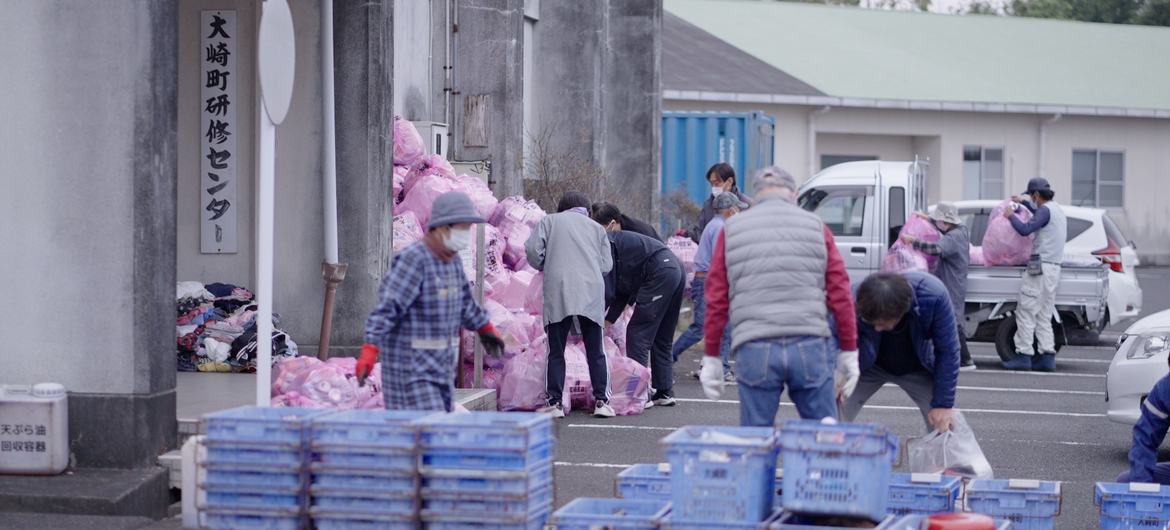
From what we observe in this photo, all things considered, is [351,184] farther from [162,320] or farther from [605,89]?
[605,89]

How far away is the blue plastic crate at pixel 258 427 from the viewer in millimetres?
6500

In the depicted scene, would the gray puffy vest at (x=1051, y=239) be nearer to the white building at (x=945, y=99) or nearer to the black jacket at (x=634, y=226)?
the black jacket at (x=634, y=226)

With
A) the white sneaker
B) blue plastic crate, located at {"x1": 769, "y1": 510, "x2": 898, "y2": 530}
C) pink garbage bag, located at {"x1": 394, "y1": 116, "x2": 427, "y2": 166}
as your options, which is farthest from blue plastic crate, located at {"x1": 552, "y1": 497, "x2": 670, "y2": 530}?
pink garbage bag, located at {"x1": 394, "y1": 116, "x2": 427, "y2": 166}

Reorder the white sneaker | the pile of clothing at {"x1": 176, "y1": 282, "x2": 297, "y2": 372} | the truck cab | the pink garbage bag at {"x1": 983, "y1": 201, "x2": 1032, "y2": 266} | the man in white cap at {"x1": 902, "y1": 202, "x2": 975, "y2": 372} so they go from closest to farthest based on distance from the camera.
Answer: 1. the pile of clothing at {"x1": 176, "y1": 282, "x2": 297, "y2": 372}
2. the white sneaker
3. the man in white cap at {"x1": 902, "y1": 202, "x2": 975, "y2": 372}
4. the pink garbage bag at {"x1": 983, "y1": 201, "x2": 1032, "y2": 266}
5. the truck cab

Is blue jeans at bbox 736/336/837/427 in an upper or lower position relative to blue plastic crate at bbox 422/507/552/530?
upper

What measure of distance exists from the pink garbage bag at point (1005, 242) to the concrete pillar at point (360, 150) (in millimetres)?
7436

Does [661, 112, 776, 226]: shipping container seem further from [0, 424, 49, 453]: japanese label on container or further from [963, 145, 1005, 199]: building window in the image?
[0, 424, 49, 453]: japanese label on container

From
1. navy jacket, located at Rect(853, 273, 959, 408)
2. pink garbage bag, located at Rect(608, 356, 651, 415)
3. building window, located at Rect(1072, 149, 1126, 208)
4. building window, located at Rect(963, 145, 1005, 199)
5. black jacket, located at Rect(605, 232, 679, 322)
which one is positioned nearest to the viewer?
navy jacket, located at Rect(853, 273, 959, 408)

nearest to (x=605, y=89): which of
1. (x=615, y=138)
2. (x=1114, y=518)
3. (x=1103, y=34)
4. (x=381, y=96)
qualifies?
(x=615, y=138)

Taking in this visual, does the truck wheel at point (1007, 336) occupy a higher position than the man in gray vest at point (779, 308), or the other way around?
the man in gray vest at point (779, 308)

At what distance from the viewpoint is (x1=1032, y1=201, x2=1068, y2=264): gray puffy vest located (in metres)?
16.2

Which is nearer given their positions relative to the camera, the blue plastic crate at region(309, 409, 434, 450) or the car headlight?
the blue plastic crate at region(309, 409, 434, 450)

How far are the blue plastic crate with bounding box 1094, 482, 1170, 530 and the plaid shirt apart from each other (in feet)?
11.0

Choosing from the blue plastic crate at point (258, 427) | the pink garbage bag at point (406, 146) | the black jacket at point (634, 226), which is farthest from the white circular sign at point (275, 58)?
the pink garbage bag at point (406, 146)
